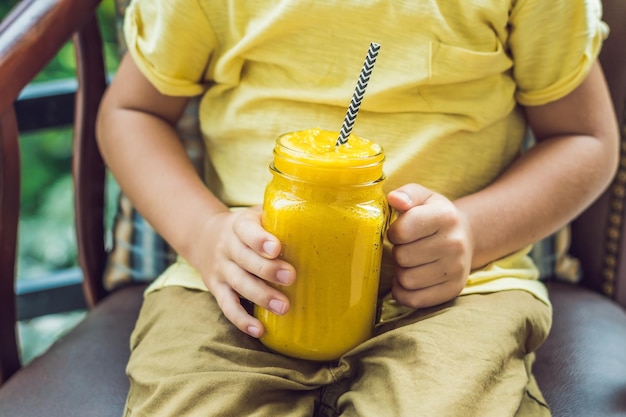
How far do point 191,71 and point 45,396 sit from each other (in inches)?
14.6

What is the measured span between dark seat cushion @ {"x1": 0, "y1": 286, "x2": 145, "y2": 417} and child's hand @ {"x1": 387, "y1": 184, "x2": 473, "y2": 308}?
31cm

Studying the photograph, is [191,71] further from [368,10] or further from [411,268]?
[411,268]

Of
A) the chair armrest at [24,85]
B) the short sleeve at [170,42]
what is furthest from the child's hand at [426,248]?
the chair armrest at [24,85]

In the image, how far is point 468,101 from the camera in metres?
0.75

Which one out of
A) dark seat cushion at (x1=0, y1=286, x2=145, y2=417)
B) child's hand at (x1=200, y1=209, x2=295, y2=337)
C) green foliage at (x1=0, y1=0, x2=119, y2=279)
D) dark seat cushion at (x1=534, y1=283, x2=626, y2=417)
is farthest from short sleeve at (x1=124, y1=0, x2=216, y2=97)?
green foliage at (x1=0, y1=0, x2=119, y2=279)

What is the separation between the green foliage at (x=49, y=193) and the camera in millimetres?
1520

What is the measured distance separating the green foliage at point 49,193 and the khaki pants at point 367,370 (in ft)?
3.09

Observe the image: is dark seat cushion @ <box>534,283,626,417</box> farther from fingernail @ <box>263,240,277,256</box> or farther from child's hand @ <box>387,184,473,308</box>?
fingernail @ <box>263,240,277,256</box>

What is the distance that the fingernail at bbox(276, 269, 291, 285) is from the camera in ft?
1.85

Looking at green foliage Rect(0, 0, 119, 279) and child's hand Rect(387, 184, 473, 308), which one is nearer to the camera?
child's hand Rect(387, 184, 473, 308)

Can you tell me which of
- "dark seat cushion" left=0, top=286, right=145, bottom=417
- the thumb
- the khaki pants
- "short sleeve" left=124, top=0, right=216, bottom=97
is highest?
"short sleeve" left=124, top=0, right=216, bottom=97

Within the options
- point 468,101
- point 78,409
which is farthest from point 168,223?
point 468,101

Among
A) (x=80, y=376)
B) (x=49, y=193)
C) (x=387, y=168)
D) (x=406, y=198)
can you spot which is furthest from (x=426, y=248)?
(x=49, y=193)

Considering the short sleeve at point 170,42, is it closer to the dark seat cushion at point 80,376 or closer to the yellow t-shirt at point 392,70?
the yellow t-shirt at point 392,70
